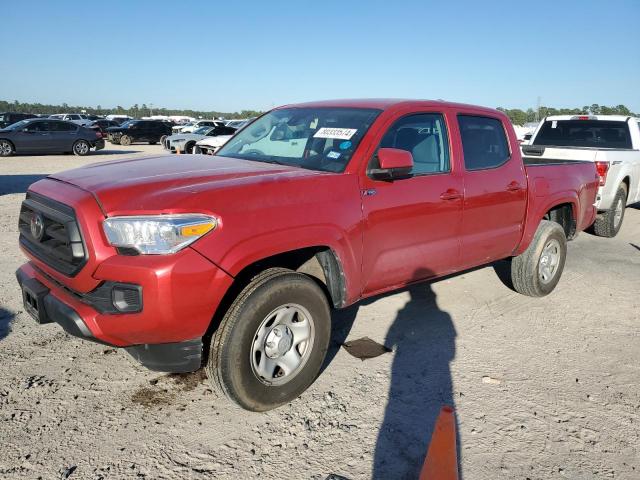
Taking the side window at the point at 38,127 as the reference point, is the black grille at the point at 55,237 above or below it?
below

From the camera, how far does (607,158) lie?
7637 millimetres

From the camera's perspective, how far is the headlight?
8.62 feet

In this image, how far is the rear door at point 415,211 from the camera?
11.6ft

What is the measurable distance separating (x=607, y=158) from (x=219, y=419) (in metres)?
7.10

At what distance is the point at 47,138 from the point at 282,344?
839 inches

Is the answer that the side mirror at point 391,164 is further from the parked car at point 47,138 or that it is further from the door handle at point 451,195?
the parked car at point 47,138

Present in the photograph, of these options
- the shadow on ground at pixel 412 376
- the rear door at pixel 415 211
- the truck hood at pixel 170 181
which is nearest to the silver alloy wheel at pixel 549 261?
the shadow on ground at pixel 412 376

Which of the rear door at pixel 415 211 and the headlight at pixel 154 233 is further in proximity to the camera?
the rear door at pixel 415 211

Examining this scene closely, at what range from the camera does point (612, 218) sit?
8469 mm

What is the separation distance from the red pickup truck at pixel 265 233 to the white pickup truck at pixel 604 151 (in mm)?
3773

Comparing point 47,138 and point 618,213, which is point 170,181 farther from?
point 47,138

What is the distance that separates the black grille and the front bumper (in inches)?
6.7

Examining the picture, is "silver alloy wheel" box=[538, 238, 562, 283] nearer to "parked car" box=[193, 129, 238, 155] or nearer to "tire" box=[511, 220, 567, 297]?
"tire" box=[511, 220, 567, 297]

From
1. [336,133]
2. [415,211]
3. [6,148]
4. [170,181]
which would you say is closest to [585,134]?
[415,211]
